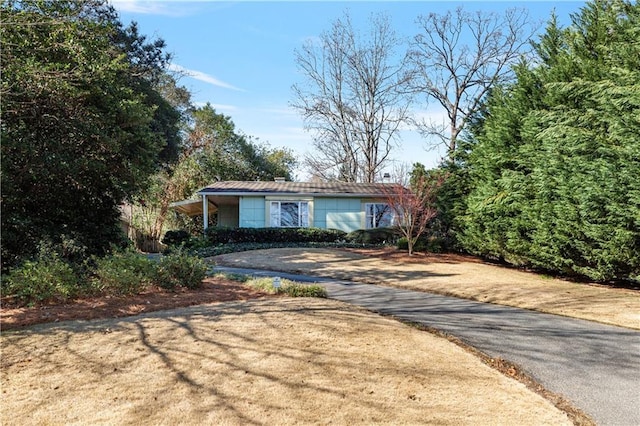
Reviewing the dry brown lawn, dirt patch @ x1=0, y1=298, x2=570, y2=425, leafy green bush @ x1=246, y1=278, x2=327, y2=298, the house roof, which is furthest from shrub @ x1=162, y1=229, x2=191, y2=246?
dirt patch @ x1=0, y1=298, x2=570, y2=425

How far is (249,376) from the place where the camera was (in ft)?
13.5

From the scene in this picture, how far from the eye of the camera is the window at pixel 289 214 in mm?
22281

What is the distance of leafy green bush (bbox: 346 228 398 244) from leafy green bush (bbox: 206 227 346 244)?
798 millimetres

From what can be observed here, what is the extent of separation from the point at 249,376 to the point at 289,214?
60.5 feet

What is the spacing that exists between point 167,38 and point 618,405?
2533 centimetres

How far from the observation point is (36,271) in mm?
7242

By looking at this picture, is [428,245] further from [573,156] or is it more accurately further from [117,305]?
[117,305]

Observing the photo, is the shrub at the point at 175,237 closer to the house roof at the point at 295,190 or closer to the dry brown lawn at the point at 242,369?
the house roof at the point at 295,190

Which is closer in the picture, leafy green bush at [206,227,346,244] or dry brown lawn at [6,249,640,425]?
dry brown lawn at [6,249,640,425]

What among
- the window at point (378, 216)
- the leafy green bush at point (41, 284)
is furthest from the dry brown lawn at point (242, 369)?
the window at point (378, 216)

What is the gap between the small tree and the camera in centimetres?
1727

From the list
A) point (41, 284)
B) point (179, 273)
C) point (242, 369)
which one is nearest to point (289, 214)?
point (179, 273)

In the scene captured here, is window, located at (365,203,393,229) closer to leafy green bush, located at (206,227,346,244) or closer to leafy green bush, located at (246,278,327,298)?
leafy green bush, located at (206,227,346,244)

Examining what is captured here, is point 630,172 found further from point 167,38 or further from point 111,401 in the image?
point 167,38
